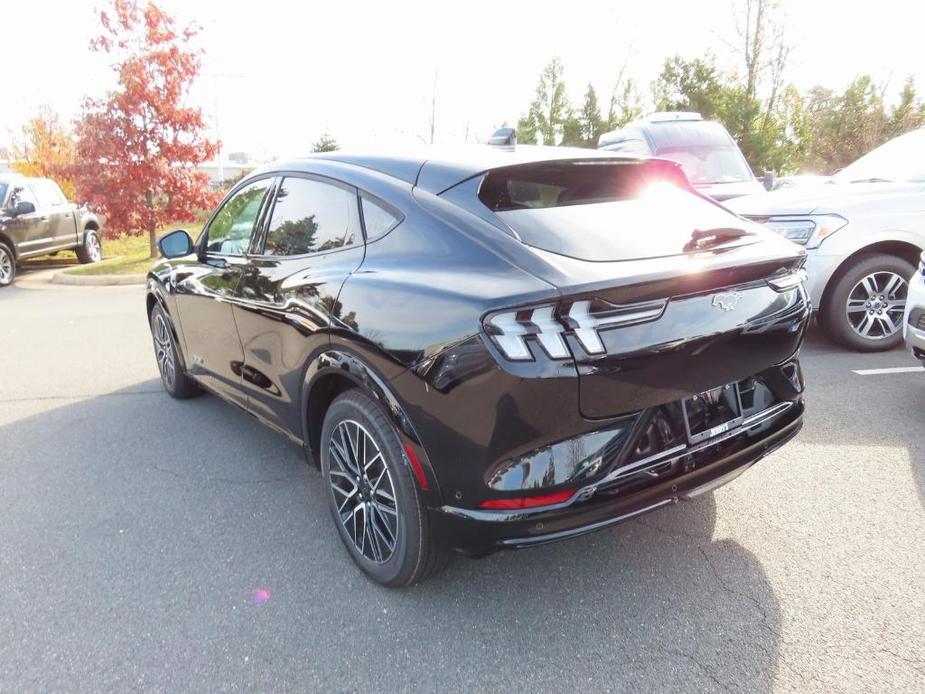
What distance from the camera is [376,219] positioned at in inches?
106

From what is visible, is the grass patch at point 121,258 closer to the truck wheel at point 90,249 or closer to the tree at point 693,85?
the truck wheel at point 90,249

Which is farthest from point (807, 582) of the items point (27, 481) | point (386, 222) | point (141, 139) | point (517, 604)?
point (141, 139)

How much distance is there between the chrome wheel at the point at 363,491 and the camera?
2.52 metres

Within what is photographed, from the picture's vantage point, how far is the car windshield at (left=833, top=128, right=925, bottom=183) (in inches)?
223

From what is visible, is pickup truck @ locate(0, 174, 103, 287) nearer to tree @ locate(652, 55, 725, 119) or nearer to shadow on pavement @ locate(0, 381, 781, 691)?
shadow on pavement @ locate(0, 381, 781, 691)

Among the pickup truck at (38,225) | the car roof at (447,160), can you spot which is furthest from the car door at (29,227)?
the car roof at (447,160)

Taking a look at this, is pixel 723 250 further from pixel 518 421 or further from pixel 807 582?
pixel 807 582

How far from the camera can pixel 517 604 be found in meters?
2.51

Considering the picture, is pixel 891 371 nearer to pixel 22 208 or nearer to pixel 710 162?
pixel 710 162

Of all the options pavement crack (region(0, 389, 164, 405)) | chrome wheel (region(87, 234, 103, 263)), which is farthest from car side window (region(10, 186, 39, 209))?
pavement crack (region(0, 389, 164, 405))

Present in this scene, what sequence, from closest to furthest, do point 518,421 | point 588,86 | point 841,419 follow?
point 518,421, point 841,419, point 588,86

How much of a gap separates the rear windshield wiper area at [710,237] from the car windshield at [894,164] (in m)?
4.13

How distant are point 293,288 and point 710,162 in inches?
343

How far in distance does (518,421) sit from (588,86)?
35.1 m
